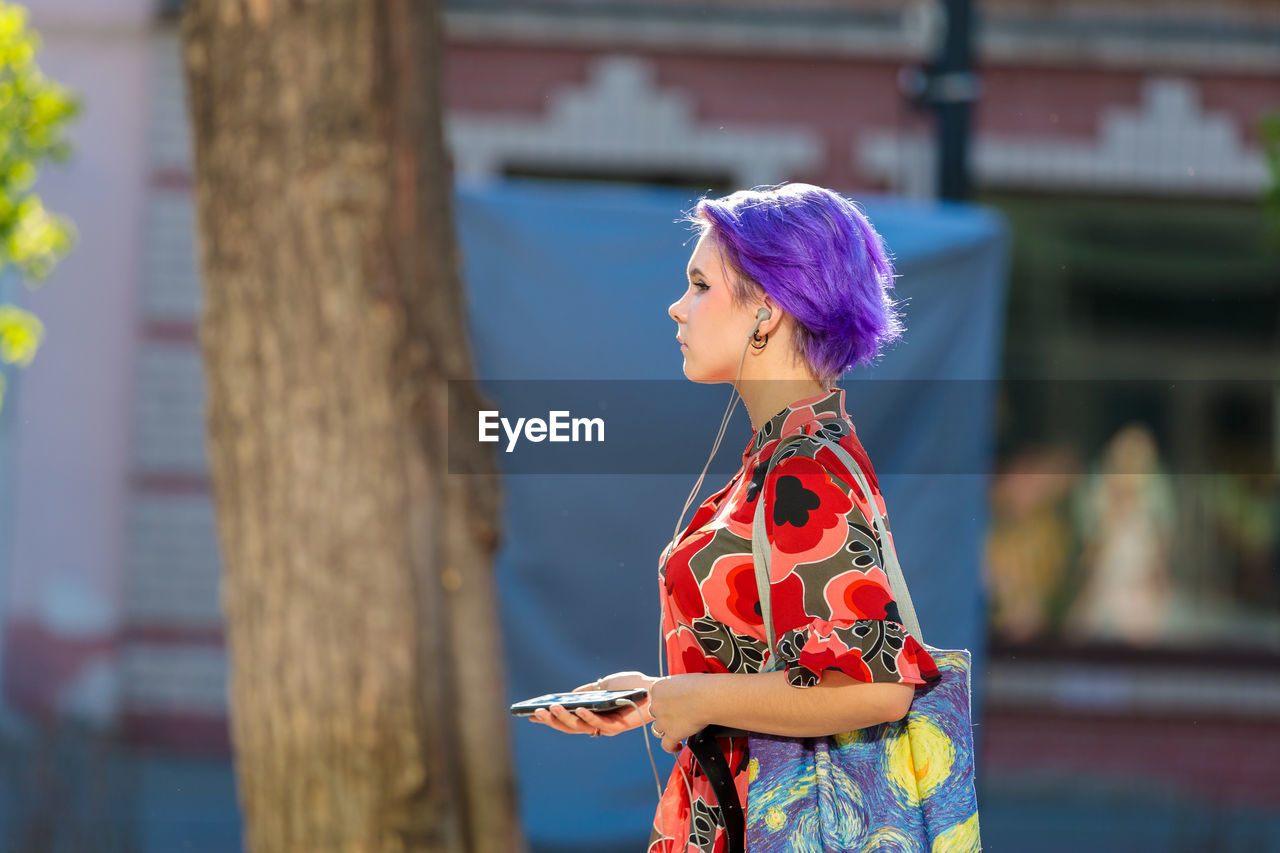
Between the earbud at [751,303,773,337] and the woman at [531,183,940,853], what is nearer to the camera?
the woman at [531,183,940,853]

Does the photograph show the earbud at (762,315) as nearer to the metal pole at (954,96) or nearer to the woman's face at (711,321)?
the woman's face at (711,321)

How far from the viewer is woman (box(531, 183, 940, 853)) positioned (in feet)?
5.86

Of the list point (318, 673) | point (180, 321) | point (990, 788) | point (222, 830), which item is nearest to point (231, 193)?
point (318, 673)

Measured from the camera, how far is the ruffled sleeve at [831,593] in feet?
5.81

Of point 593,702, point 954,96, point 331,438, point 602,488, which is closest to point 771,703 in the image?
point 593,702

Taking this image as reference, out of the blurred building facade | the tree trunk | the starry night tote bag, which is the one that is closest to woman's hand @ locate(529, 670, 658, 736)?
the starry night tote bag

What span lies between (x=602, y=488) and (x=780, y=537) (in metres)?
2.89

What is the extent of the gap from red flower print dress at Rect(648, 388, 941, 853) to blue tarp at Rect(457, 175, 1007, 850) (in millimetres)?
2590

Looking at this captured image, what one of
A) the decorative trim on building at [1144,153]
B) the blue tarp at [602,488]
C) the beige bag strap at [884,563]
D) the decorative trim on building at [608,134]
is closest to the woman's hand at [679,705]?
the beige bag strap at [884,563]

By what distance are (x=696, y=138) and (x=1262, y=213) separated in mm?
3313

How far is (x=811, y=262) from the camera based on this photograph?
1936mm

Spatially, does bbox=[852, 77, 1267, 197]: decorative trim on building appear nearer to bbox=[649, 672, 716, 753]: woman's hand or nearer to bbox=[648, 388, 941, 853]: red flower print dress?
bbox=[648, 388, 941, 853]: red flower print dress

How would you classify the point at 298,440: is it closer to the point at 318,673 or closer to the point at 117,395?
the point at 318,673

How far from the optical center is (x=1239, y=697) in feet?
27.7
